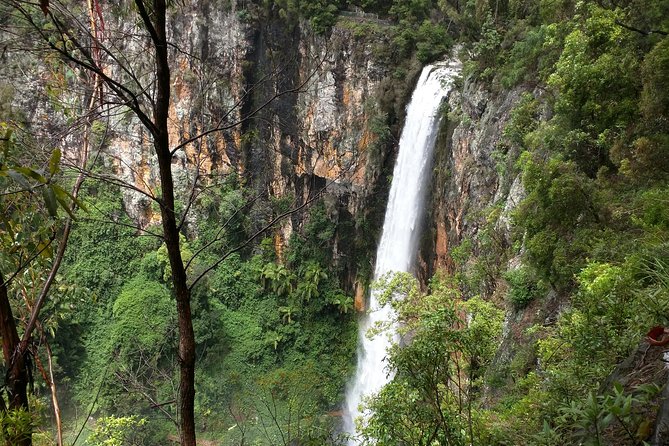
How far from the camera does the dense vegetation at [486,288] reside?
280 cm

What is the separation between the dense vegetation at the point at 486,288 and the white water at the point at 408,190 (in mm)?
1031

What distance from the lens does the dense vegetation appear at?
9.20 ft

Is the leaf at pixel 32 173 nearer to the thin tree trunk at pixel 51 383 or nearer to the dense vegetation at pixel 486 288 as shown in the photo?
the dense vegetation at pixel 486 288

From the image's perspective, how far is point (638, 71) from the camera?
5.19 metres

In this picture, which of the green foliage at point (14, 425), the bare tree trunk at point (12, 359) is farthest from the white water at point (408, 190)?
the green foliage at point (14, 425)

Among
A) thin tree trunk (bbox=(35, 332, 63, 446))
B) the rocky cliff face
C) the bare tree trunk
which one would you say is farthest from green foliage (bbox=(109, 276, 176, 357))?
the bare tree trunk

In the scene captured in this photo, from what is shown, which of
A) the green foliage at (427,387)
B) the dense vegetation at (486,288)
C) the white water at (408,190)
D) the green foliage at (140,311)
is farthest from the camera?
the green foliage at (140,311)

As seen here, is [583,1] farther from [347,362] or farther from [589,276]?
[347,362]

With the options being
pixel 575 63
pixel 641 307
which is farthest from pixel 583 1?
pixel 641 307

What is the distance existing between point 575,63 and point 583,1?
144 cm

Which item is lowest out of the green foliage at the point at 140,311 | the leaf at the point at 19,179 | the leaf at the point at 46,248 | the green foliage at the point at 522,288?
the green foliage at the point at 140,311

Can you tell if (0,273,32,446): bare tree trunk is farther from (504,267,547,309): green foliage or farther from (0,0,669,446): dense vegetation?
(504,267,547,309): green foliage

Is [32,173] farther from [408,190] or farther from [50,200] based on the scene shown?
[408,190]

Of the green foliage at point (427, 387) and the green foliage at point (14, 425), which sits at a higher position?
the green foliage at point (14, 425)
